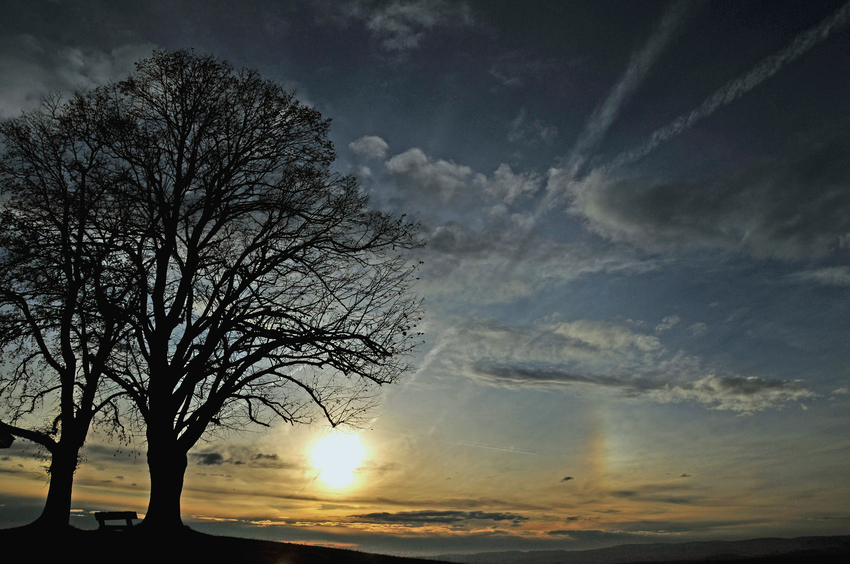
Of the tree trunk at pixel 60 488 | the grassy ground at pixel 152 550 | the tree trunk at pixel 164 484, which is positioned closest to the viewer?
the grassy ground at pixel 152 550

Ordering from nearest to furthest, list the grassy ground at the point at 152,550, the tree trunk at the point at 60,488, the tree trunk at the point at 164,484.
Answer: the grassy ground at the point at 152,550
the tree trunk at the point at 164,484
the tree trunk at the point at 60,488

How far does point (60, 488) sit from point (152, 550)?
221 inches

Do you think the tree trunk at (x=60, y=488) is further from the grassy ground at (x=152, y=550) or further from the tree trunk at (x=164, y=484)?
the tree trunk at (x=164, y=484)

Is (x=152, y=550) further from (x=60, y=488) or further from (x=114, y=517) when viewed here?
(x=60, y=488)

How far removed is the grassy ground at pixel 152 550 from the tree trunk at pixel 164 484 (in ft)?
1.23

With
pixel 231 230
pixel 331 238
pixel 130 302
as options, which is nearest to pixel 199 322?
pixel 130 302

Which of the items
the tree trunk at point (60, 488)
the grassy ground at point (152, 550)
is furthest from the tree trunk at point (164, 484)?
the tree trunk at point (60, 488)

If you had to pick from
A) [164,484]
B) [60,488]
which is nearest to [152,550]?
[164,484]

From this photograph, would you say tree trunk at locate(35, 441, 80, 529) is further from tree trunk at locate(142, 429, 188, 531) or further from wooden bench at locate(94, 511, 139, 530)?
tree trunk at locate(142, 429, 188, 531)

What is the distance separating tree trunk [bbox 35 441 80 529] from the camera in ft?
52.9

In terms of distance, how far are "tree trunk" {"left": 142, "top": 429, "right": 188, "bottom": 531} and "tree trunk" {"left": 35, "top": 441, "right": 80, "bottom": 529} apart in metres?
3.97

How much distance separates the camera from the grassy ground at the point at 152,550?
12578mm

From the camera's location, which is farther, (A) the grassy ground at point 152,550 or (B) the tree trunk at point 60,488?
(B) the tree trunk at point 60,488

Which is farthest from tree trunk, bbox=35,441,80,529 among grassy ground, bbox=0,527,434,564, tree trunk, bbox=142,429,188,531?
tree trunk, bbox=142,429,188,531
